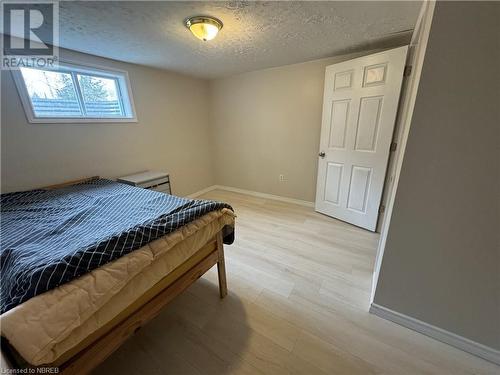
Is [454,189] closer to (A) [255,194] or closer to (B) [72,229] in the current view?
(B) [72,229]

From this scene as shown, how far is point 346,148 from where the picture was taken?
2594 mm

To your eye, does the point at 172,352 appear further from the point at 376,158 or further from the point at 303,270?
the point at 376,158

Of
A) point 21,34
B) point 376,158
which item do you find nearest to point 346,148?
point 376,158

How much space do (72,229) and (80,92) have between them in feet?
6.45

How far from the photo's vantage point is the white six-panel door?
2.16 metres

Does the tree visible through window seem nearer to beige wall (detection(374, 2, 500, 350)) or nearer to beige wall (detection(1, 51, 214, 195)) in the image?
beige wall (detection(1, 51, 214, 195))

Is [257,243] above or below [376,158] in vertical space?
below

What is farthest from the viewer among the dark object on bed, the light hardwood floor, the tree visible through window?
the tree visible through window

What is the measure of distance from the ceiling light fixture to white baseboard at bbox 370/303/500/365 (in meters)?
2.46

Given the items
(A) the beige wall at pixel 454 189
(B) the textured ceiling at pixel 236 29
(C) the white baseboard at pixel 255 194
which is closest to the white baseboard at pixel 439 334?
(A) the beige wall at pixel 454 189

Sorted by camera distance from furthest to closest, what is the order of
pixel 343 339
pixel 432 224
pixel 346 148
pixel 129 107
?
1. pixel 129 107
2. pixel 346 148
3. pixel 343 339
4. pixel 432 224

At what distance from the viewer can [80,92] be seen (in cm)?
237

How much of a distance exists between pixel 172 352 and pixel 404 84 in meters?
3.06

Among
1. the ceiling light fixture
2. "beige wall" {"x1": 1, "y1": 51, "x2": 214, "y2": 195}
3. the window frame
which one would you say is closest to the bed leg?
the ceiling light fixture
